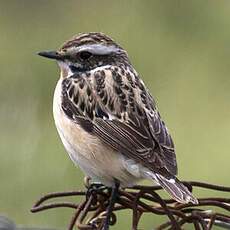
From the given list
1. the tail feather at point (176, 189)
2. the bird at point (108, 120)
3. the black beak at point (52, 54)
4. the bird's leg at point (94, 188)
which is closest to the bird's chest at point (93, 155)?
the bird at point (108, 120)

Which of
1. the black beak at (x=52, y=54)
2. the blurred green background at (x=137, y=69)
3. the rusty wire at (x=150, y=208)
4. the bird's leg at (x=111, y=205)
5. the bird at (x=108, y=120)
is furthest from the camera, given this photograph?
the blurred green background at (x=137, y=69)

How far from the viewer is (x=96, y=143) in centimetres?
766

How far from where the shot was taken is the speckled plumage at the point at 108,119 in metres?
7.44

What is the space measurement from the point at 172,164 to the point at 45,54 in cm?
114

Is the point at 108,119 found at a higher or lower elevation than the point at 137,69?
higher

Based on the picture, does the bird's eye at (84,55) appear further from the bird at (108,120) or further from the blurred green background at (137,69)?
the blurred green background at (137,69)

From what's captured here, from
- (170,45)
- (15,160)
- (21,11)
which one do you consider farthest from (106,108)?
(21,11)

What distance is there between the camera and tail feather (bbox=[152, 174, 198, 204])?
685cm

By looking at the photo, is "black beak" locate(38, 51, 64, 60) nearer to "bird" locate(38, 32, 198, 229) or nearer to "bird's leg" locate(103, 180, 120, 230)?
"bird" locate(38, 32, 198, 229)

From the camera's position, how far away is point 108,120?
770 cm

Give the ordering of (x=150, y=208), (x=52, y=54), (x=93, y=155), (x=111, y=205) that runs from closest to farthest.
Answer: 1. (x=150, y=208)
2. (x=111, y=205)
3. (x=93, y=155)
4. (x=52, y=54)

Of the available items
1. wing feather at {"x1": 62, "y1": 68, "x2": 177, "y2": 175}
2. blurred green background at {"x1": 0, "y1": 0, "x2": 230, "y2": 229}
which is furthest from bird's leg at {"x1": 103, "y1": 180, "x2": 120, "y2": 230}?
blurred green background at {"x1": 0, "y1": 0, "x2": 230, "y2": 229}

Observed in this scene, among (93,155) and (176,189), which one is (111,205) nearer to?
(176,189)

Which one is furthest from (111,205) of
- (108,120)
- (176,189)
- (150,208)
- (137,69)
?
(137,69)
